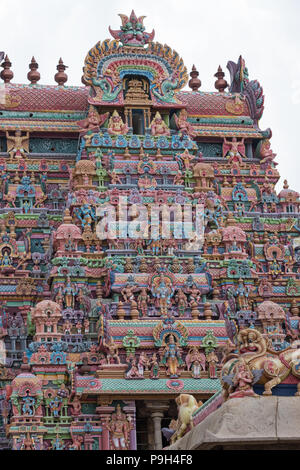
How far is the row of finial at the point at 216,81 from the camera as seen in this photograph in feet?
180

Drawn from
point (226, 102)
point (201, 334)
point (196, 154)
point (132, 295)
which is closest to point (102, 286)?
point (132, 295)

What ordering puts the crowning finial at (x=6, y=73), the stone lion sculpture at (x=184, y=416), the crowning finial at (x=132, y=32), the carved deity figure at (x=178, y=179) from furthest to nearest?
the crowning finial at (x=6, y=73) → the crowning finial at (x=132, y=32) → the carved deity figure at (x=178, y=179) → the stone lion sculpture at (x=184, y=416)

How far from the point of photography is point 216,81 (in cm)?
5550

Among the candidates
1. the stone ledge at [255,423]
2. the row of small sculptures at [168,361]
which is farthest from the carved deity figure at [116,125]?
the stone ledge at [255,423]

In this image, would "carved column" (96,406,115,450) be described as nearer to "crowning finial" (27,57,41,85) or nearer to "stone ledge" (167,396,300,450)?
"stone ledge" (167,396,300,450)

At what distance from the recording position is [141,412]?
39.8 m

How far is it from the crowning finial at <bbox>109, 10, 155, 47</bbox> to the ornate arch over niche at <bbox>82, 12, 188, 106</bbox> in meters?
0.29

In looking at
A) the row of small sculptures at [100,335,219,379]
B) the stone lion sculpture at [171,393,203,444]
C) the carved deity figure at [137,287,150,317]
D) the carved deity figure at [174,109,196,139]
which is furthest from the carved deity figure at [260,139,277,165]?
the stone lion sculpture at [171,393,203,444]

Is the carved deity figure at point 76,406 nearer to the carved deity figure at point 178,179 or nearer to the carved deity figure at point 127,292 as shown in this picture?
the carved deity figure at point 127,292

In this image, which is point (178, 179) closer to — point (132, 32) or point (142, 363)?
point (132, 32)

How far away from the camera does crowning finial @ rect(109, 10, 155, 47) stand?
5041 centimetres

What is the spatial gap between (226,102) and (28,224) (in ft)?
38.5

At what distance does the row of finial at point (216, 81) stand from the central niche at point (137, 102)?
5172mm

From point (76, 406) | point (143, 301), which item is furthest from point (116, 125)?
point (76, 406)
